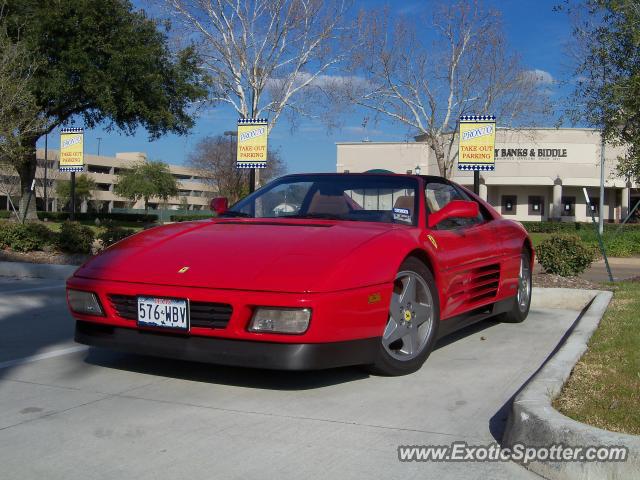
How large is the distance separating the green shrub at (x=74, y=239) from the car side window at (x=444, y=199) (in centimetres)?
807

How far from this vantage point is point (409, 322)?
4.70 meters

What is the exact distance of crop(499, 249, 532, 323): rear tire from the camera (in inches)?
267

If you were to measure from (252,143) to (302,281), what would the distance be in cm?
1149

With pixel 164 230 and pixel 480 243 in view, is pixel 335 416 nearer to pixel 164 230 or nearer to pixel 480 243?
pixel 164 230

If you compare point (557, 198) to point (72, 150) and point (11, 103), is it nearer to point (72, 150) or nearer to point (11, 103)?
point (72, 150)

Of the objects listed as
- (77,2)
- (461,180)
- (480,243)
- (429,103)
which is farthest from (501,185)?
(480,243)

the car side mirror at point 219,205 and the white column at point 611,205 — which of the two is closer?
the car side mirror at point 219,205

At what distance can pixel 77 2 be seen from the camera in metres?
27.6

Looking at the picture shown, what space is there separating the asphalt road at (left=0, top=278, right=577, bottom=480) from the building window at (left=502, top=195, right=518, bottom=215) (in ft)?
169

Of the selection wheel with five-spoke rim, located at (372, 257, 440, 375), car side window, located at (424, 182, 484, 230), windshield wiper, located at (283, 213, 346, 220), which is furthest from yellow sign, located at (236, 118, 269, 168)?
wheel with five-spoke rim, located at (372, 257, 440, 375)

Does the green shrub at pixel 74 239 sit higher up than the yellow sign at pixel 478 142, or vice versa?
the yellow sign at pixel 478 142

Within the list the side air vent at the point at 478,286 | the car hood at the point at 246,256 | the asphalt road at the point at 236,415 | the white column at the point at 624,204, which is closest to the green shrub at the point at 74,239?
the asphalt road at the point at 236,415

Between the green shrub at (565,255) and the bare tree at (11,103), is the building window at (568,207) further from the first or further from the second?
the green shrub at (565,255)

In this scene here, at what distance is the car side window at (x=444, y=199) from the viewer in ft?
18.0
